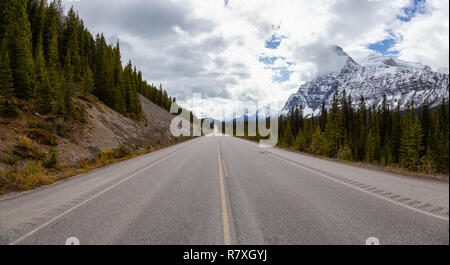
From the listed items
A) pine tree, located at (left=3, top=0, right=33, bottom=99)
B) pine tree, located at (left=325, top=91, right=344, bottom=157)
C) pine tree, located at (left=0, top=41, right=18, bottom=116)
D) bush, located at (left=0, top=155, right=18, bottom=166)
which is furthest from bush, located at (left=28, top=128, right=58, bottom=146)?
pine tree, located at (left=325, top=91, right=344, bottom=157)

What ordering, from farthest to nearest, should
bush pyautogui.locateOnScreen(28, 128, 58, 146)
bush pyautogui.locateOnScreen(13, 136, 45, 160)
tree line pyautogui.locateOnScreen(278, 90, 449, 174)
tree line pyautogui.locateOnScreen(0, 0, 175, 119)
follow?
tree line pyautogui.locateOnScreen(278, 90, 449, 174) → tree line pyautogui.locateOnScreen(0, 0, 175, 119) → bush pyautogui.locateOnScreen(28, 128, 58, 146) → bush pyautogui.locateOnScreen(13, 136, 45, 160)

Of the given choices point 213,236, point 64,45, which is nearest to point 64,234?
point 213,236

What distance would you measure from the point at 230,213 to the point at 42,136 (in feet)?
56.9

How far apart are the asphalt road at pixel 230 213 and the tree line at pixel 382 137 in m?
Result: 23.2

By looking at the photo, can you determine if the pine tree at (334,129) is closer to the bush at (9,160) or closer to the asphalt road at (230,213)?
the asphalt road at (230,213)

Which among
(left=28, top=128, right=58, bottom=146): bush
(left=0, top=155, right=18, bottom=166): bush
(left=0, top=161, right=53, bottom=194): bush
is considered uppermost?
(left=28, top=128, right=58, bottom=146): bush

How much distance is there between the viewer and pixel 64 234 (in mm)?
4070

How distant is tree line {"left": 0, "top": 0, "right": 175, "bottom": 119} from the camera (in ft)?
63.0

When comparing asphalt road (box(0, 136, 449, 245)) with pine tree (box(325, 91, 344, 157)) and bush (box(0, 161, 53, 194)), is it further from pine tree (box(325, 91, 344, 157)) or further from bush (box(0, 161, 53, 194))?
pine tree (box(325, 91, 344, 157))

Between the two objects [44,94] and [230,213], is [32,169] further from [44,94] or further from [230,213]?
[44,94]

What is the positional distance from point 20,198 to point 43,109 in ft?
55.2

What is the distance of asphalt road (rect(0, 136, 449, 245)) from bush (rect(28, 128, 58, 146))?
946 cm

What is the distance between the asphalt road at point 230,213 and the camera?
3893 millimetres
